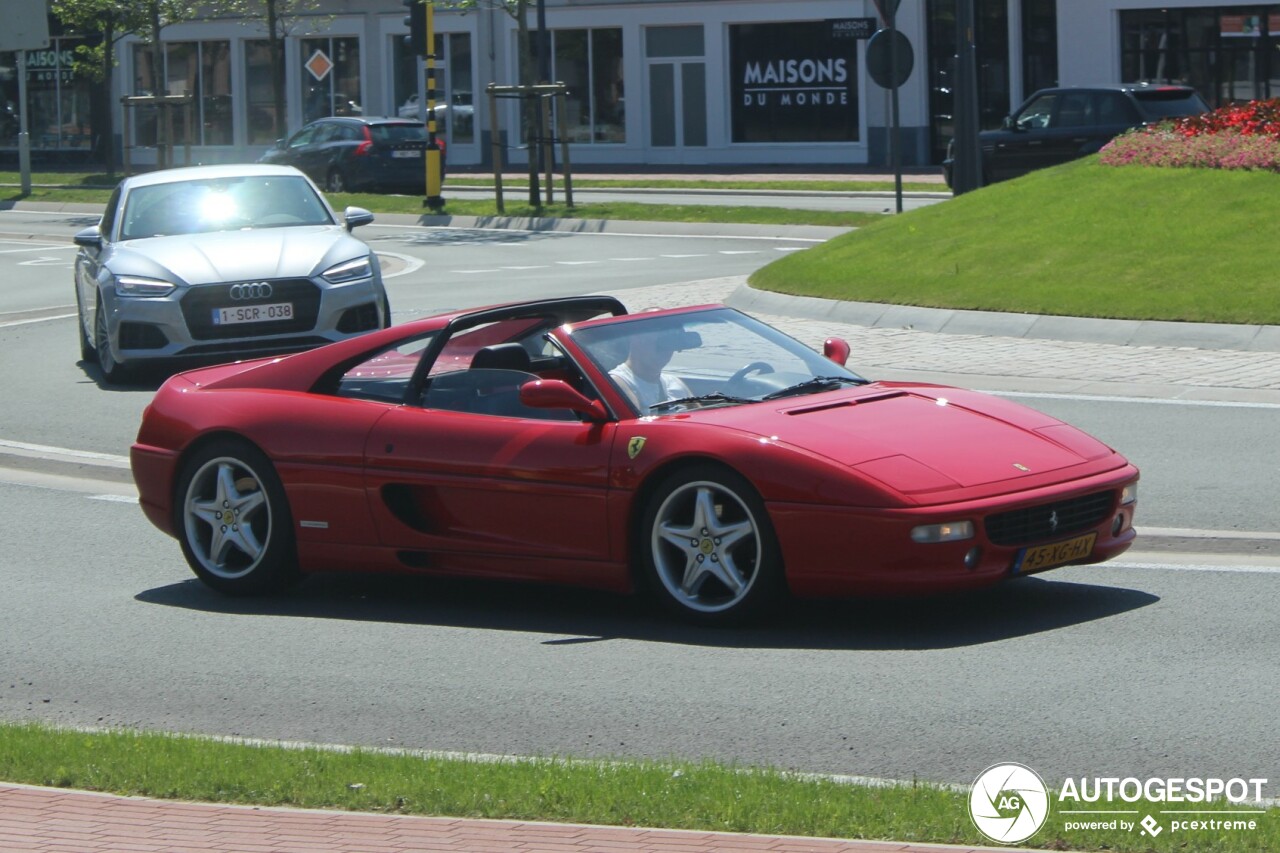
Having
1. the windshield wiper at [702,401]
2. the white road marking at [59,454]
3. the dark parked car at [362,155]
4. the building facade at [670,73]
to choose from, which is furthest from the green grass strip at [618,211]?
the windshield wiper at [702,401]

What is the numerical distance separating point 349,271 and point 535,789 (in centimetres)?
1091

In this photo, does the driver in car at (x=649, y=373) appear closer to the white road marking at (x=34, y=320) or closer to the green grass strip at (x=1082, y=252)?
the green grass strip at (x=1082, y=252)

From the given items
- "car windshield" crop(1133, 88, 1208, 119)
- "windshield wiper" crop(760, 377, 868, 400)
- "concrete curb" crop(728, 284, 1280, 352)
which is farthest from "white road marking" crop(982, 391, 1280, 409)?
"car windshield" crop(1133, 88, 1208, 119)

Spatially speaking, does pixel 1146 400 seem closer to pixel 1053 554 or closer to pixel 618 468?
pixel 1053 554

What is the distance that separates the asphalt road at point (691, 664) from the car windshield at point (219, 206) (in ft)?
20.9

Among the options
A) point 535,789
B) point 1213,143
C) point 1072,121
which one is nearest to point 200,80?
point 1072,121

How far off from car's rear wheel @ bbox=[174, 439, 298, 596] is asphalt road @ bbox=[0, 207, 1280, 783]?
5.2 inches

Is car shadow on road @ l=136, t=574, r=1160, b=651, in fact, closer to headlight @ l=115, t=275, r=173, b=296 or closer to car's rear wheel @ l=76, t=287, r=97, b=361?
headlight @ l=115, t=275, r=173, b=296

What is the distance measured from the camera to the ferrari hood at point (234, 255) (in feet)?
50.8

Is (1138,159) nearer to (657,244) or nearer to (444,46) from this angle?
(657,244)

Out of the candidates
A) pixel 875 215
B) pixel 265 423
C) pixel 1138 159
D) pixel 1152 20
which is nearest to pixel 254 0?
pixel 1152 20

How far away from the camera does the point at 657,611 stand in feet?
26.3

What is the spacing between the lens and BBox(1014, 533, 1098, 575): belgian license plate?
23.9 feet

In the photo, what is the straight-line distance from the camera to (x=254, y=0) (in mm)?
54875
